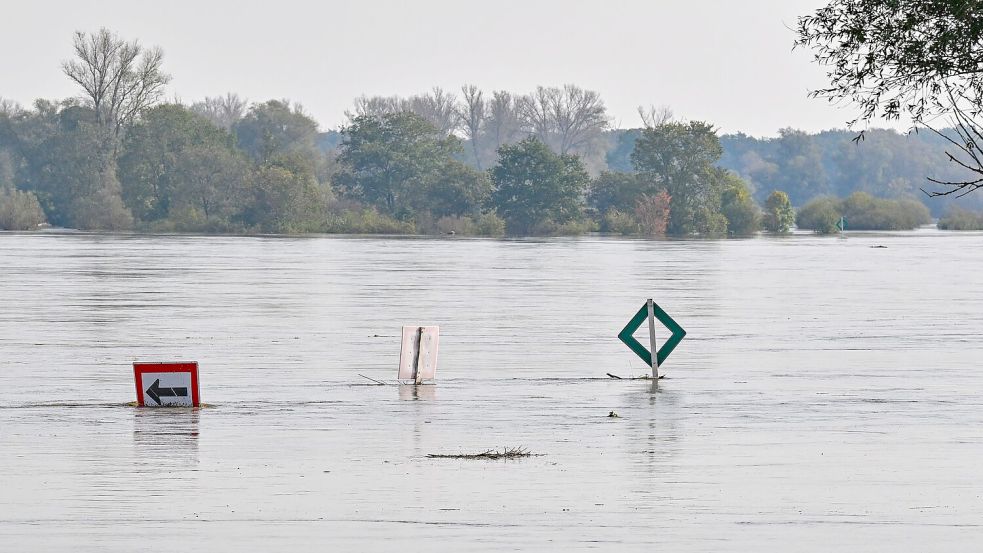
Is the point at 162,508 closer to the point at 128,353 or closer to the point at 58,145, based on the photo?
the point at 128,353

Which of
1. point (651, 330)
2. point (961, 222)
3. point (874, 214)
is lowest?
point (961, 222)

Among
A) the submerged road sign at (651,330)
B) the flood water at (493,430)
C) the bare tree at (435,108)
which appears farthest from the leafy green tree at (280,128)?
the submerged road sign at (651,330)

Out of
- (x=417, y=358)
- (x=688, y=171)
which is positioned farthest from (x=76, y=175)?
(x=417, y=358)

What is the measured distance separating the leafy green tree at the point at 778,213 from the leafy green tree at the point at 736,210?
317cm

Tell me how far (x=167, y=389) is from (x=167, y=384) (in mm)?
54

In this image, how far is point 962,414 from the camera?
17.8 metres

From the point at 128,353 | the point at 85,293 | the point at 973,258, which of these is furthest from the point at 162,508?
the point at 973,258

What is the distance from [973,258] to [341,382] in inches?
2231

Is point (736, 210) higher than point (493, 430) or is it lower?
lower

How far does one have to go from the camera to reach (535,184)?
126 metres

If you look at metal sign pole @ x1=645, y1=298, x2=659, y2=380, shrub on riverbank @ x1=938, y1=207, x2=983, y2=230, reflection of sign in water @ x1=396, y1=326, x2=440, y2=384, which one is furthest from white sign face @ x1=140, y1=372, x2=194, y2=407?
shrub on riverbank @ x1=938, y1=207, x2=983, y2=230

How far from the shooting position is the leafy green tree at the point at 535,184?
126375 mm

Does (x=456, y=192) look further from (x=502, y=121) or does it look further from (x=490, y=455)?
(x=490, y=455)

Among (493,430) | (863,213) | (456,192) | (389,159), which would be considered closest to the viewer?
(493,430)
